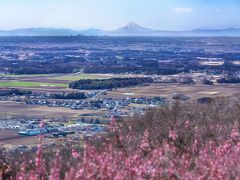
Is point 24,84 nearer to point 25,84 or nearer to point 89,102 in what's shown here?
point 25,84

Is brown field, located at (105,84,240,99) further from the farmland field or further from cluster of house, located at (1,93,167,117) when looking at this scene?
the farmland field

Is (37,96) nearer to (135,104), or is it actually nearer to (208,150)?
(135,104)

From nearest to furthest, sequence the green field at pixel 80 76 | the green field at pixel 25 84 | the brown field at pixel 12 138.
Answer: the brown field at pixel 12 138
the green field at pixel 25 84
the green field at pixel 80 76

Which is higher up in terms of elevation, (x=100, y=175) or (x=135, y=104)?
(x=100, y=175)

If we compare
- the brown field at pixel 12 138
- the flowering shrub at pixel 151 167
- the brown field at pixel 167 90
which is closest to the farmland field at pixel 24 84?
the brown field at pixel 167 90

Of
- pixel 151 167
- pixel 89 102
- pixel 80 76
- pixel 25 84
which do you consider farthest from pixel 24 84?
pixel 151 167

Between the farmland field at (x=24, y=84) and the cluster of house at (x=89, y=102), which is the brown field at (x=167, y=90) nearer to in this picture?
the cluster of house at (x=89, y=102)

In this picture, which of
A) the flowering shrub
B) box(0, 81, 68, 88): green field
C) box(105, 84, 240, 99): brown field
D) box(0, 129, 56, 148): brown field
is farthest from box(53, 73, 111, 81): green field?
the flowering shrub

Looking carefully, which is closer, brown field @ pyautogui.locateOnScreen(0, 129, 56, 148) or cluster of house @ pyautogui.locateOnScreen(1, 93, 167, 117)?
brown field @ pyautogui.locateOnScreen(0, 129, 56, 148)

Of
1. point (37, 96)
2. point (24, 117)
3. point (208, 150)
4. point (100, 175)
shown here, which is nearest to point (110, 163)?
point (100, 175)

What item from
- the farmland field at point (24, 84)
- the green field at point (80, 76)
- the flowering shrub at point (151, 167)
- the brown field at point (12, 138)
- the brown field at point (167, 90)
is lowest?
the green field at point (80, 76)

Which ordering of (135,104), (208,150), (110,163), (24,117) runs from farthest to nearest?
(135,104) → (24,117) → (208,150) → (110,163)
